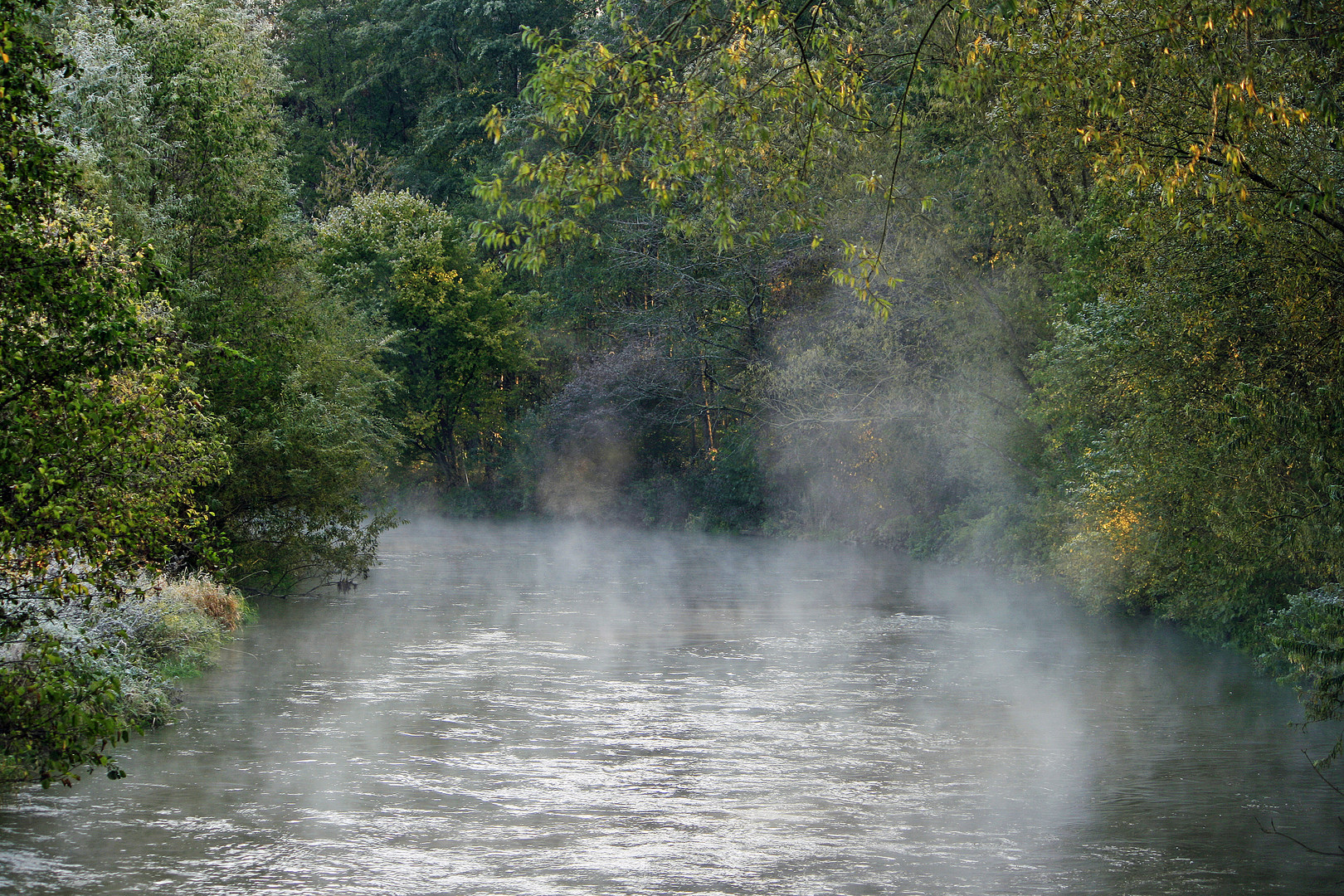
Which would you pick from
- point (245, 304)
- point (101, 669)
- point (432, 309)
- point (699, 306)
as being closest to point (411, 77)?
point (432, 309)

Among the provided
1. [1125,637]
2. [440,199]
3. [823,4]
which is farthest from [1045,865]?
[440,199]

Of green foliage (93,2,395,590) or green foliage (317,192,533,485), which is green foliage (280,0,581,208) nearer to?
green foliage (317,192,533,485)

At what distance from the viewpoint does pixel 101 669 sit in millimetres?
13055

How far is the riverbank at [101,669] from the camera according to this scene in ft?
26.0

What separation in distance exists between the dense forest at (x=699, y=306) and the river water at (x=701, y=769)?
1.15 m

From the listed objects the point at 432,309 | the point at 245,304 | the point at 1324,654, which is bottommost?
the point at 1324,654

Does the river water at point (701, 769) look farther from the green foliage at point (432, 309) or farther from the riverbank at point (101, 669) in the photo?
the green foliage at point (432, 309)

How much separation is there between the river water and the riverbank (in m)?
0.43

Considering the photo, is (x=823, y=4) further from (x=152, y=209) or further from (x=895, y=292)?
(x=895, y=292)

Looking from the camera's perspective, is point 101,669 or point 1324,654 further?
point 101,669

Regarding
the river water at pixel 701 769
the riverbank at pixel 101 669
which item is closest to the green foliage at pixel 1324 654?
the river water at pixel 701 769

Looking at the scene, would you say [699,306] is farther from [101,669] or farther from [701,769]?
[101,669]

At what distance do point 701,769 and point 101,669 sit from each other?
5826mm

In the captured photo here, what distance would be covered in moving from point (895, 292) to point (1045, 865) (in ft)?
79.0
